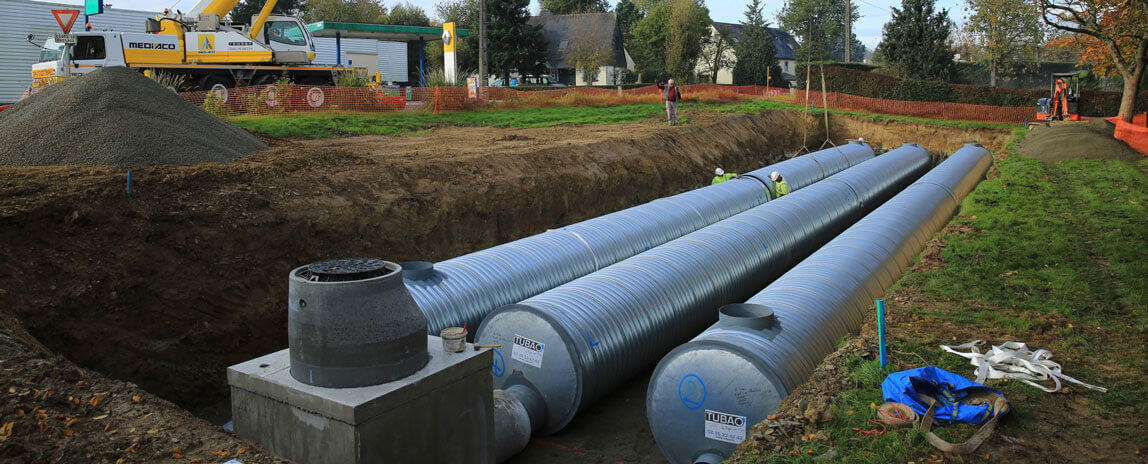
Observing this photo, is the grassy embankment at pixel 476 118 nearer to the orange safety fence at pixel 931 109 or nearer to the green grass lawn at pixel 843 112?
the green grass lawn at pixel 843 112

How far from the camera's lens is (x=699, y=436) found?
655cm

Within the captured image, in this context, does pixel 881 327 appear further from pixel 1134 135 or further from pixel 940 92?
pixel 940 92

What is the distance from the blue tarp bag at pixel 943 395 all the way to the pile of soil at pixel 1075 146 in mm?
18302

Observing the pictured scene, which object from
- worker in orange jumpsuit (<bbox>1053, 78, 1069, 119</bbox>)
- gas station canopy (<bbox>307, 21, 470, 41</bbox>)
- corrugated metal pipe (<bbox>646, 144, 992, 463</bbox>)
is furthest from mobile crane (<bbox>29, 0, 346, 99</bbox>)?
worker in orange jumpsuit (<bbox>1053, 78, 1069, 119</bbox>)

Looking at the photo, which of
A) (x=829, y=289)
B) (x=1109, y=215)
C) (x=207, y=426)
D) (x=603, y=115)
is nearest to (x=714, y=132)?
(x=603, y=115)

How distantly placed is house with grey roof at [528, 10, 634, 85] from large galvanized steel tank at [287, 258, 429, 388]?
56.9m

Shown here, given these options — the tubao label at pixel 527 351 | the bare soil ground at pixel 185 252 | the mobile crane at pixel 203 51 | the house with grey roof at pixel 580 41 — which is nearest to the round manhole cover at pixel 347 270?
the bare soil ground at pixel 185 252

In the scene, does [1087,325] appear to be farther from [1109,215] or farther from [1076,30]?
[1076,30]

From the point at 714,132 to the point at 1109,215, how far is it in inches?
508

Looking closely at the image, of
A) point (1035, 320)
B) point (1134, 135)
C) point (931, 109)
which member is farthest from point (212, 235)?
point (931, 109)

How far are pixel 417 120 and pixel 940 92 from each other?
2760 cm

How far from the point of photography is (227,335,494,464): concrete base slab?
5164 mm

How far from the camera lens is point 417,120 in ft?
79.4

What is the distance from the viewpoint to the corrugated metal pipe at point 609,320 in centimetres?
749
